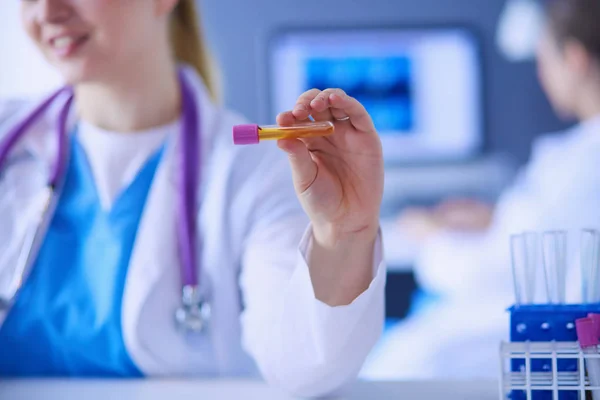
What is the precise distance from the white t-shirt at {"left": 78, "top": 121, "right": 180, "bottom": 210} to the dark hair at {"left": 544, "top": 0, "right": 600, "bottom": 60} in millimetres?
1014

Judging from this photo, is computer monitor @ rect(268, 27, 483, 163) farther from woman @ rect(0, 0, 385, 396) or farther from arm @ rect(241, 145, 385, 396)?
arm @ rect(241, 145, 385, 396)

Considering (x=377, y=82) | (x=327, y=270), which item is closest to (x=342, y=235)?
(x=327, y=270)

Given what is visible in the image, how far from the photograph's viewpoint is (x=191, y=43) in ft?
3.87

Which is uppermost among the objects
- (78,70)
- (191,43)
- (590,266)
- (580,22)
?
(580,22)

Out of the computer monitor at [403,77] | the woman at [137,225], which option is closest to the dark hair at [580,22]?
the computer monitor at [403,77]

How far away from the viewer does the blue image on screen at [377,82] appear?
239 centimetres

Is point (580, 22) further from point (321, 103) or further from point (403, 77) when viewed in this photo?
point (321, 103)

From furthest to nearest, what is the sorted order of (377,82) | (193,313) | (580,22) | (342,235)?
(377,82) < (580,22) < (193,313) < (342,235)

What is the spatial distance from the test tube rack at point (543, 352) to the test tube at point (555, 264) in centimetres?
2

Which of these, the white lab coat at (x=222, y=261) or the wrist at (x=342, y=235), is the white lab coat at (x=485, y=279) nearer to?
the white lab coat at (x=222, y=261)

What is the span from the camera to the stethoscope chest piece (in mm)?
859

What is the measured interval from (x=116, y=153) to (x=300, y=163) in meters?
0.45

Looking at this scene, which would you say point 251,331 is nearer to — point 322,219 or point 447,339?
point 322,219

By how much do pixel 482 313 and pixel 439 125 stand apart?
1.01 metres
